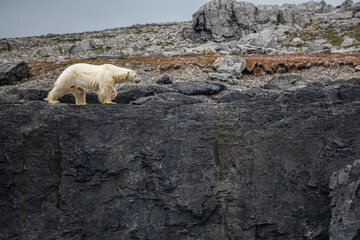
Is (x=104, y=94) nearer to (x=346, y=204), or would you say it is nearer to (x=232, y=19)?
(x=346, y=204)

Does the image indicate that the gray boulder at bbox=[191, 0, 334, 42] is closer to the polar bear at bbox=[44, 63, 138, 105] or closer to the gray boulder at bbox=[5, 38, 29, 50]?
the gray boulder at bbox=[5, 38, 29, 50]

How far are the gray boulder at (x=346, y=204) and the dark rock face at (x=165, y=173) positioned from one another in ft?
1.32

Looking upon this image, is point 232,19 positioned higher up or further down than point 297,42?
higher up

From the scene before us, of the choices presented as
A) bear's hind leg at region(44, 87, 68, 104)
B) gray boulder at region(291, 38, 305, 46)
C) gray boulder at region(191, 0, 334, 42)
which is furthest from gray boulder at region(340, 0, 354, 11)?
bear's hind leg at region(44, 87, 68, 104)

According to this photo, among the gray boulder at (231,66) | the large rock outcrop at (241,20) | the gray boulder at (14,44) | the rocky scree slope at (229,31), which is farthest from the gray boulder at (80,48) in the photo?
the gray boulder at (231,66)

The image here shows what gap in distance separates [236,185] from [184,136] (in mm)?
1434

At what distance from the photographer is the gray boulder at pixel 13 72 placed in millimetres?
28594

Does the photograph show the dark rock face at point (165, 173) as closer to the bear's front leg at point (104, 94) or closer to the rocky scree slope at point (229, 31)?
the bear's front leg at point (104, 94)

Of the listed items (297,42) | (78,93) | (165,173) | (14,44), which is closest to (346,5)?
(297,42)

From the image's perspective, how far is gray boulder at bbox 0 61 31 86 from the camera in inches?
1126

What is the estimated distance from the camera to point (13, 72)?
29.2 m

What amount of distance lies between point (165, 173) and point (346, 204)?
11.0 ft

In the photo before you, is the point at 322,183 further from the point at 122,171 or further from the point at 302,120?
the point at 122,171

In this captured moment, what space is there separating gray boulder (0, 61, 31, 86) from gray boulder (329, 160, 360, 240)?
27815mm
